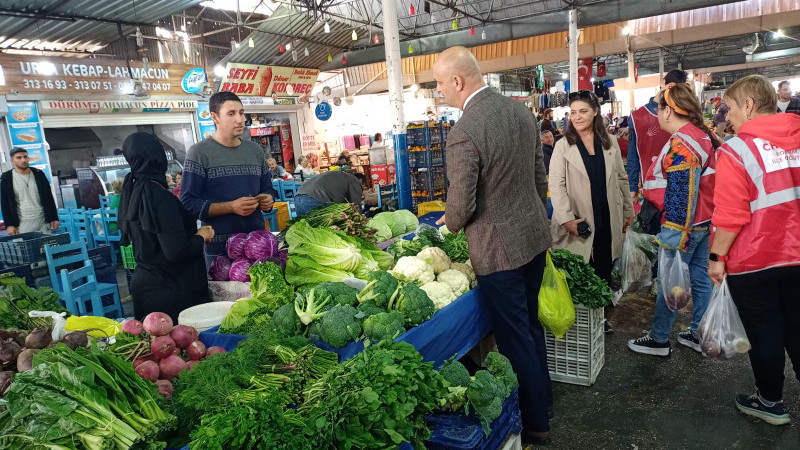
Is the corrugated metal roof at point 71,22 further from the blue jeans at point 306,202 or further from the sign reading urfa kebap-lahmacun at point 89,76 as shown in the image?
the blue jeans at point 306,202

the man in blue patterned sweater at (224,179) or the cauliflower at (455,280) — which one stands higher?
the man in blue patterned sweater at (224,179)

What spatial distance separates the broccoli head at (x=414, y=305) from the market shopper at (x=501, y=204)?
1.32ft

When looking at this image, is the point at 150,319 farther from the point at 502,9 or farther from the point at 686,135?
the point at 502,9

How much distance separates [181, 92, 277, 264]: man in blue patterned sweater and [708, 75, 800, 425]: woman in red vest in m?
2.85

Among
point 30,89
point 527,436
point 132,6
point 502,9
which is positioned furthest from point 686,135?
point 502,9

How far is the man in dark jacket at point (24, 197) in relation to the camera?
660 cm

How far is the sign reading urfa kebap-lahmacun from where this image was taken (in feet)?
31.2

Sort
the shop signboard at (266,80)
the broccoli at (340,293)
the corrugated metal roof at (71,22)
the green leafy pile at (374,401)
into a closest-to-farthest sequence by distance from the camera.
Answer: the green leafy pile at (374,401)
the broccoli at (340,293)
the corrugated metal roof at (71,22)
the shop signboard at (266,80)

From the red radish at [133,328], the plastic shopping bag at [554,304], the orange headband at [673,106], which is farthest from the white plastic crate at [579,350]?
the red radish at [133,328]

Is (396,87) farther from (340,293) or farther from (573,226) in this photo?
(340,293)

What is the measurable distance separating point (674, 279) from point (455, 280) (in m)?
1.79

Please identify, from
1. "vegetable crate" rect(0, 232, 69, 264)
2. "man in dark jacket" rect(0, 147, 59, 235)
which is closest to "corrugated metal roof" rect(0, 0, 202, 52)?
"man in dark jacket" rect(0, 147, 59, 235)

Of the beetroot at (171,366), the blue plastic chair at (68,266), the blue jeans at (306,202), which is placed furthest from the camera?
the blue jeans at (306,202)

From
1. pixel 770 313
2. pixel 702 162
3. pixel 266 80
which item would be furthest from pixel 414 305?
pixel 266 80
